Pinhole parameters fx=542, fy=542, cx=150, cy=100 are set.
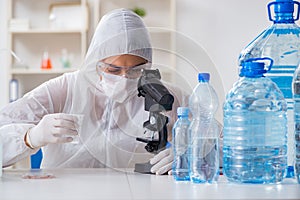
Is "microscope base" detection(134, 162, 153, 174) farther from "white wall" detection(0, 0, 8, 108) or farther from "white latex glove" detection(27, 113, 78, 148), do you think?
"white wall" detection(0, 0, 8, 108)

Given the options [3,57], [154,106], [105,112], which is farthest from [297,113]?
[3,57]

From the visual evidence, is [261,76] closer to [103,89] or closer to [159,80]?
[159,80]

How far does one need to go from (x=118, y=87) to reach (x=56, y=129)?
0.20 m

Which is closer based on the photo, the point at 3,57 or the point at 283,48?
the point at 283,48

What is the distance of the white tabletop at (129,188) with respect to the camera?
1.01 metres

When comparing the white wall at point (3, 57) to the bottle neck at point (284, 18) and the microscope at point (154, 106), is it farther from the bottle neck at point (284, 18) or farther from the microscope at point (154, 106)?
the bottle neck at point (284, 18)

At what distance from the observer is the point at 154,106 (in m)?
1.36

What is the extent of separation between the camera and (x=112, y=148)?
5.00 feet

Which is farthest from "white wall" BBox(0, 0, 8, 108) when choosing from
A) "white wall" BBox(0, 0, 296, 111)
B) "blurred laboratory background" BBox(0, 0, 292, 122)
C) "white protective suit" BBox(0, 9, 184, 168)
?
"white protective suit" BBox(0, 9, 184, 168)

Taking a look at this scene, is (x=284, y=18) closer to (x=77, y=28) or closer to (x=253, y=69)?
(x=253, y=69)

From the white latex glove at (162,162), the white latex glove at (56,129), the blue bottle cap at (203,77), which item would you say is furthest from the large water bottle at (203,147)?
the white latex glove at (56,129)

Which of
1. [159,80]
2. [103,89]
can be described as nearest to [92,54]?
[103,89]

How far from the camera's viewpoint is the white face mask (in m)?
1.42

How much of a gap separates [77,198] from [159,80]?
490 millimetres
